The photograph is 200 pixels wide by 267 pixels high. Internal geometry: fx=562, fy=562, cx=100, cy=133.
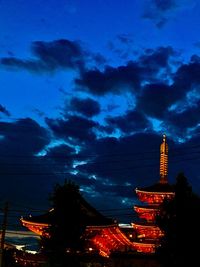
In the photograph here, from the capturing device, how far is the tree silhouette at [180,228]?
112ft

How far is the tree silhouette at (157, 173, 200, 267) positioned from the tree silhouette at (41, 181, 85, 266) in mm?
8439

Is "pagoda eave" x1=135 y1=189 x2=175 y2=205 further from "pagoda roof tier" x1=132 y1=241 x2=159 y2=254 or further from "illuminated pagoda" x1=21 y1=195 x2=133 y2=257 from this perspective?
"illuminated pagoda" x1=21 y1=195 x2=133 y2=257

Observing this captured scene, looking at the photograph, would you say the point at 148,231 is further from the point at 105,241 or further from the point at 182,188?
the point at 182,188

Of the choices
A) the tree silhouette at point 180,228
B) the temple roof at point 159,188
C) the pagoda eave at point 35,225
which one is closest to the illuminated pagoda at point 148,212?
the temple roof at point 159,188

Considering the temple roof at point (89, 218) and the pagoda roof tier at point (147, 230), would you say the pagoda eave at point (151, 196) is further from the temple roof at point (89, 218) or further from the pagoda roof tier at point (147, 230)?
the temple roof at point (89, 218)

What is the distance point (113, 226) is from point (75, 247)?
1882cm

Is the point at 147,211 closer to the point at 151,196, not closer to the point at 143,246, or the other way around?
the point at 151,196

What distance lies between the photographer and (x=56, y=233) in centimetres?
4288

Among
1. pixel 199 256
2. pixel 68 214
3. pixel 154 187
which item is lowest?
pixel 199 256

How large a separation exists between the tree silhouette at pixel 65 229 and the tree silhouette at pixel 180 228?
8.44 m

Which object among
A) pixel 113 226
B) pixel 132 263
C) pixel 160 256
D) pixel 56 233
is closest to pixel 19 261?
pixel 113 226

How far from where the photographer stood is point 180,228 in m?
35.2

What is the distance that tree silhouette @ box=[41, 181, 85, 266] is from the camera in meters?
42.7

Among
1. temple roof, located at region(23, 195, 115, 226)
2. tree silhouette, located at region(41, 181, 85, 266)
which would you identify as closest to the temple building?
temple roof, located at region(23, 195, 115, 226)
